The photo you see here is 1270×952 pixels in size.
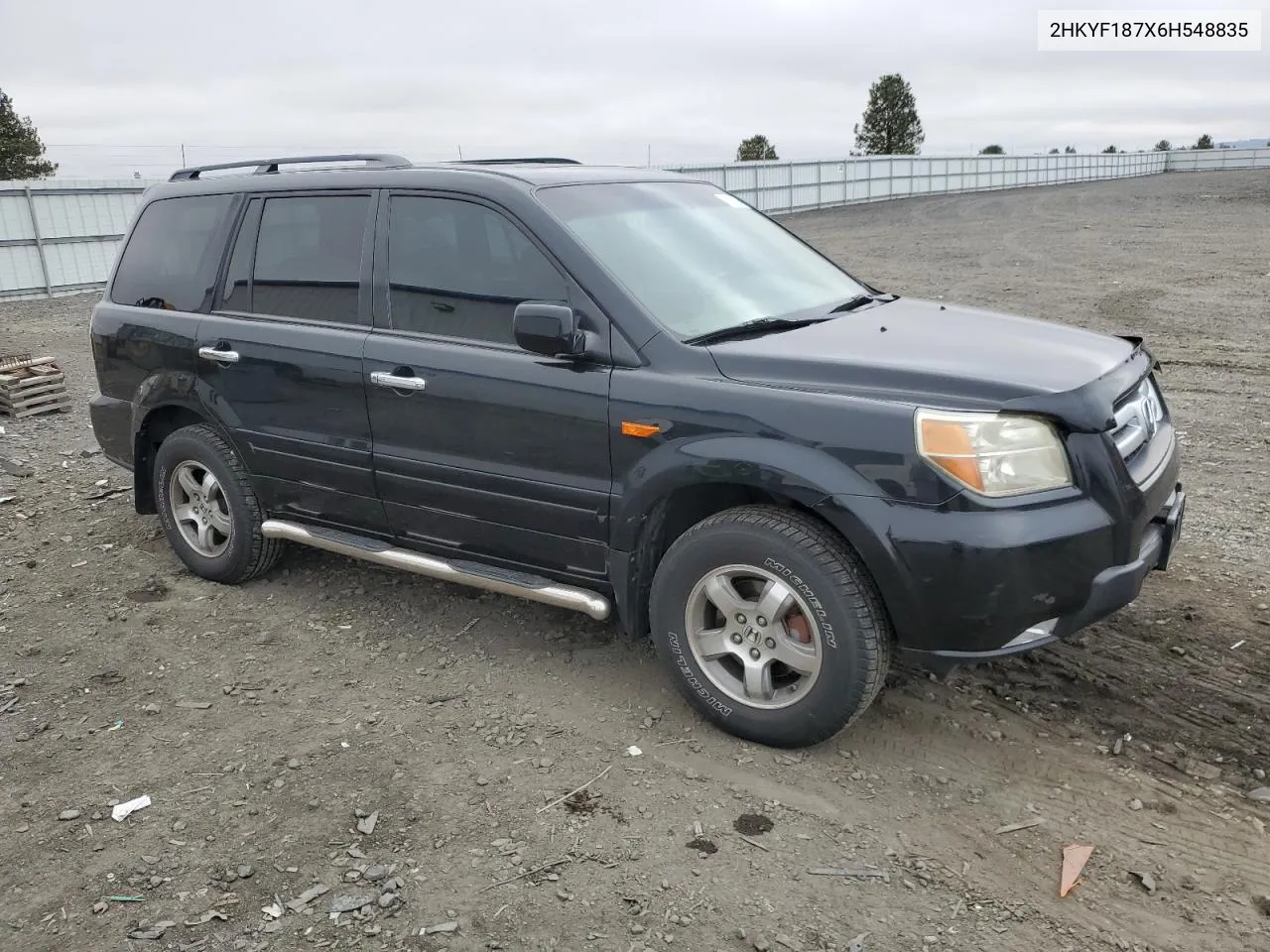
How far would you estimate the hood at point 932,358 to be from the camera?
331 cm

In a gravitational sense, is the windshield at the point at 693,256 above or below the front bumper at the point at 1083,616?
above

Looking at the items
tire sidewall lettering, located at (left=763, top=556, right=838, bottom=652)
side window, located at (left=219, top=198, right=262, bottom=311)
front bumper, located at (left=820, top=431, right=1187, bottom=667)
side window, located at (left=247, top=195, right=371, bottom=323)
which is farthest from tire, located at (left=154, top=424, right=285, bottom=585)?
front bumper, located at (left=820, top=431, right=1187, bottom=667)

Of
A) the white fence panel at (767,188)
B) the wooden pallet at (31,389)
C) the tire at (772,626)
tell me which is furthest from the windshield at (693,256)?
the wooden pallet at (31,389)

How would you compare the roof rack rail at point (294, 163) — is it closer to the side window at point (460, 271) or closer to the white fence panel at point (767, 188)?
the side window at point (460, 271)

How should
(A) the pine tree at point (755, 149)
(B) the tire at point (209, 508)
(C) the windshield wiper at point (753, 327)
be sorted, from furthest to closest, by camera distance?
1. (A) the pine tree at point (755, 149)
2. (B) the tire at point (209, 508)
3. (C) the windshield wiper at point (753, 327)

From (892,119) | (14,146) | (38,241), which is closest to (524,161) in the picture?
(38,241)

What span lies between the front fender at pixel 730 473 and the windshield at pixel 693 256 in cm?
50

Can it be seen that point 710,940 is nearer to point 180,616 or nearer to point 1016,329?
point 1016,329

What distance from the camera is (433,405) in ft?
13.8

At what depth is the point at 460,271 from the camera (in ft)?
13.9

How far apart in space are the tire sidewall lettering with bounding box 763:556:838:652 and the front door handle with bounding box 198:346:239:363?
280 centimetres

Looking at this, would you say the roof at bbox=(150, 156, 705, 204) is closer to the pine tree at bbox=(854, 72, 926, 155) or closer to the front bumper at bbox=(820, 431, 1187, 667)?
the front bumper at bbox=(820, 431, 1187, 667)

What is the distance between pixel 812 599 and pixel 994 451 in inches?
28.7

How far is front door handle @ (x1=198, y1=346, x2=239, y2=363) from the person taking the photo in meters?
4.88
